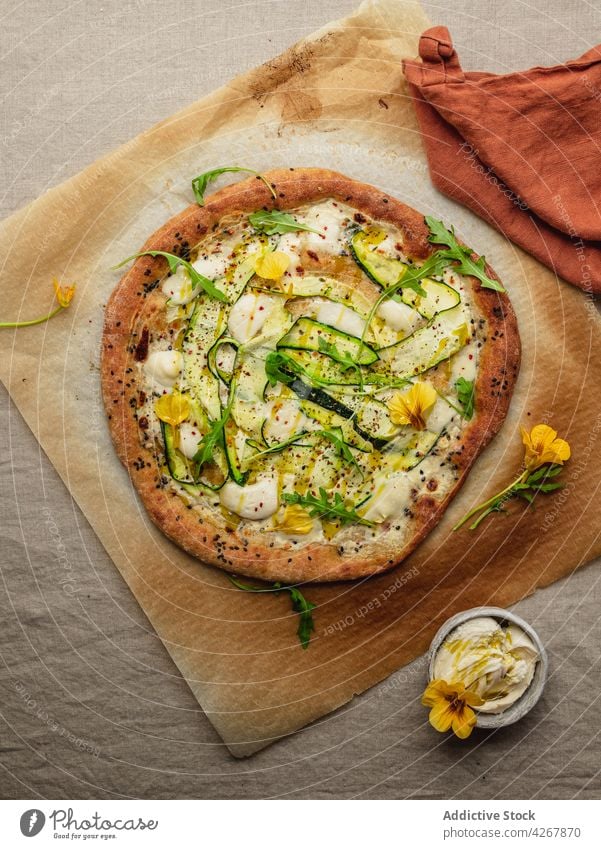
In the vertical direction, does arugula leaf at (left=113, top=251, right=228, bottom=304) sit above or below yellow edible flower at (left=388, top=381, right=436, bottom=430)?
above

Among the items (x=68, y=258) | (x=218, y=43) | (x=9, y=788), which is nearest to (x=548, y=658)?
(x=9, y=788)

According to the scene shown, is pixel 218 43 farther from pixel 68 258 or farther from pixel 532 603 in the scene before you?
pixel 532 603

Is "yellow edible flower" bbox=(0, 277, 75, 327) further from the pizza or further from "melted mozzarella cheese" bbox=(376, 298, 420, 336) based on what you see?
"melted mozzarella cheese" bbox=(376, 298, 420, 336)

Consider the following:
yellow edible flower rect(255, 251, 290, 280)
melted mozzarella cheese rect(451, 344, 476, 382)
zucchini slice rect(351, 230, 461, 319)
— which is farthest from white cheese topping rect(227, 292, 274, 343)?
melted mozzarella cheese rect(451, 344, 476, 382)

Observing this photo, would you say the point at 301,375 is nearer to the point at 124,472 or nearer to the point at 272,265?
the point at 272,265

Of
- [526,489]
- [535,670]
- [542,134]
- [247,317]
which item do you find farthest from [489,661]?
[542,134]

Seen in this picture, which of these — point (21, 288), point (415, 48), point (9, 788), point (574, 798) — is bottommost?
point (574, 798)

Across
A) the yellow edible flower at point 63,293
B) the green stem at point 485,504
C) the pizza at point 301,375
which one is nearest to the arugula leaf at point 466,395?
the pizza at point 301,375

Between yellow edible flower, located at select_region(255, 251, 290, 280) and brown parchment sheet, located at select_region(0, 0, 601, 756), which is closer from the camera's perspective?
yellow edible flower, located at select_region(255, 251, 290, 280)

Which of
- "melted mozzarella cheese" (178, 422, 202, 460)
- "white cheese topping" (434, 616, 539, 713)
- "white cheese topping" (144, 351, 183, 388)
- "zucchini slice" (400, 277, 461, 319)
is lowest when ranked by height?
"white cheese topping" (434, 616, 539, 713)
